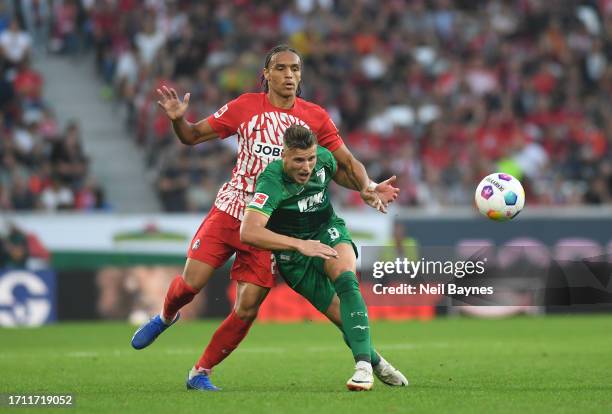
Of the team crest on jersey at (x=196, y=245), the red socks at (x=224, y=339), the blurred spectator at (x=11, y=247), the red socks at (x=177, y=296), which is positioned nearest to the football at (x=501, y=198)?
the red socks at (x=224, y=339)

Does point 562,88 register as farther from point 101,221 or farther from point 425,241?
point 101,221

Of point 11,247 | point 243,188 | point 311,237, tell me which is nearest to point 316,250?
point 311,237

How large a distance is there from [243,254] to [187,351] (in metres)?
4.57

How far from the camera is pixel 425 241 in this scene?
20516mm

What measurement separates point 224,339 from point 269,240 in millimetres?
1314

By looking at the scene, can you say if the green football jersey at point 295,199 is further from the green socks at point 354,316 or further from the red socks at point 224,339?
the red socks at point 224,339

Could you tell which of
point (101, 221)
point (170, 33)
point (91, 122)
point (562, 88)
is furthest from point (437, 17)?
point (101, 221)

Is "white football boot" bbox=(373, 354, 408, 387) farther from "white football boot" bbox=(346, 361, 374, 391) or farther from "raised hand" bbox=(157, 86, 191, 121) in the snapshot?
"raised hand" bbox=(157, 86, 191, 121)

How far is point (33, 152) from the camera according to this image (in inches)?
813

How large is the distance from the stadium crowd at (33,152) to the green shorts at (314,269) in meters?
11.8

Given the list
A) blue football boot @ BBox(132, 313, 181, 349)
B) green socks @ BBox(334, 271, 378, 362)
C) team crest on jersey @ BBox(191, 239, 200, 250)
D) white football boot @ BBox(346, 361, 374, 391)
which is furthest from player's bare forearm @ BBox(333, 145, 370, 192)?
blue football boot @ BBox(132, 313, 181, 349)

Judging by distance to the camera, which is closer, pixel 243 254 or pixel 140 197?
pixel 243 254

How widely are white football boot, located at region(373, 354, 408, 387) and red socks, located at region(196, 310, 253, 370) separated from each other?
1.04 meters

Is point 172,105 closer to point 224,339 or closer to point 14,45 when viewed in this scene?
point 224,339
